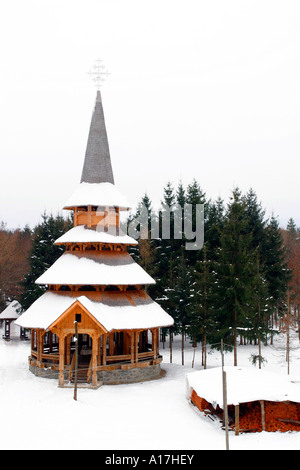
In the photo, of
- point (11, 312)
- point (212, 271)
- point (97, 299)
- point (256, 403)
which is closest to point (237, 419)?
point (256, 403)

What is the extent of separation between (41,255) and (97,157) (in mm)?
18634

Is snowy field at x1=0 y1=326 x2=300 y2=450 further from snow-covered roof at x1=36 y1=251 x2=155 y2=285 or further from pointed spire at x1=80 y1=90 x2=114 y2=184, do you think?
pointed spire at x1=80 y1=90 x2=114 y2=184

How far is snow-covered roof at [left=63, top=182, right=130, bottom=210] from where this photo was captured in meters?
26.9

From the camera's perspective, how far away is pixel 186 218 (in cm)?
Answer: 4500

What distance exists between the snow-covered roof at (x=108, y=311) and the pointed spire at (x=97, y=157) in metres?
7.91

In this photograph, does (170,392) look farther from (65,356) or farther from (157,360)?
(65,356)

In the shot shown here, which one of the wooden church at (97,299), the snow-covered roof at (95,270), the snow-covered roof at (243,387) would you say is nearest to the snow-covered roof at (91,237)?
the wooden church at (97,299)

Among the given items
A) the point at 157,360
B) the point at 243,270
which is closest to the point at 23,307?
the point at 157,360

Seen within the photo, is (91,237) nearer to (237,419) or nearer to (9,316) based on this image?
(237,419)

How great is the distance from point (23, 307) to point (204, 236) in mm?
19761

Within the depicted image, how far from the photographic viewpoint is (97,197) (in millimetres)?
27031

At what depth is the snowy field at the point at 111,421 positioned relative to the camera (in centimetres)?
1562

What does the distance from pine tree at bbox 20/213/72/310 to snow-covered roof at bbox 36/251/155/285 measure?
1661 cm

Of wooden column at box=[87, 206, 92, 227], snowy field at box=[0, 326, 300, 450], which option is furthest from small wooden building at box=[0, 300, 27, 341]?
wooden column at box=[87, 206, 92, 227]
